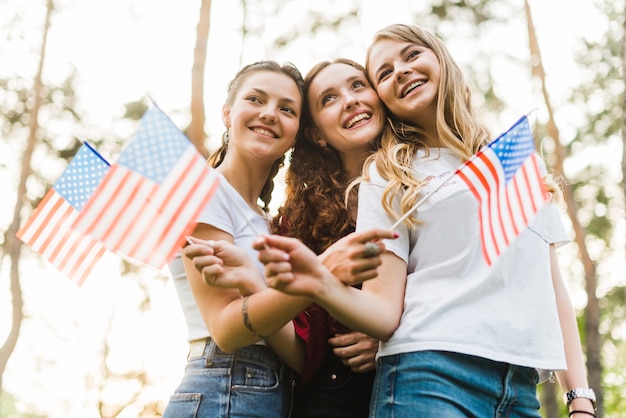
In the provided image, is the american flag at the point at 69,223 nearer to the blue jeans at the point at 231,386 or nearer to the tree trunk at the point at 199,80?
the blue jeans at the point at 231,386

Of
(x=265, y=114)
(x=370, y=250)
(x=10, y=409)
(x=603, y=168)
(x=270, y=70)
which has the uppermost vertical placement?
(x=270, y=70)

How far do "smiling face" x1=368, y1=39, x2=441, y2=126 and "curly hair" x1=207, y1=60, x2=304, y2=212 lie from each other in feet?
1.93

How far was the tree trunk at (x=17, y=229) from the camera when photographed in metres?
10.9

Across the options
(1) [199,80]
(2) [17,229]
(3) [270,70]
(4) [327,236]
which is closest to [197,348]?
(4) [327,236]

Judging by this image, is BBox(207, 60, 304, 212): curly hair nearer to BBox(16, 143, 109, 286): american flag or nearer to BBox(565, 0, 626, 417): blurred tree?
BBox(16, 143, 109, 286): american flag

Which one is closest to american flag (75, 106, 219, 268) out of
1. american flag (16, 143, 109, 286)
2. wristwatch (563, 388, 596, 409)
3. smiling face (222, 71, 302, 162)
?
american flag (16, 143, 109, 286)

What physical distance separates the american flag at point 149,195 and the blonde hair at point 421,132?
828mm

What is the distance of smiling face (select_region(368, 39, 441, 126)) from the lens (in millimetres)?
3195

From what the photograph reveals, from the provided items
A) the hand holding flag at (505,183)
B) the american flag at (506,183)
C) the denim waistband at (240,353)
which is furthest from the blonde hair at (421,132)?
the denim waistband at (240,353)

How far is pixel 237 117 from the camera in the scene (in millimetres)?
3447

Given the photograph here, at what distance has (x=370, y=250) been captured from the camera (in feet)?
7.16

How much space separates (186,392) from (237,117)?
4.88ft

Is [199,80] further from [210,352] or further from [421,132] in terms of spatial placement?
[210,352]

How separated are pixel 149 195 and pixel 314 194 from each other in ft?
4.04
